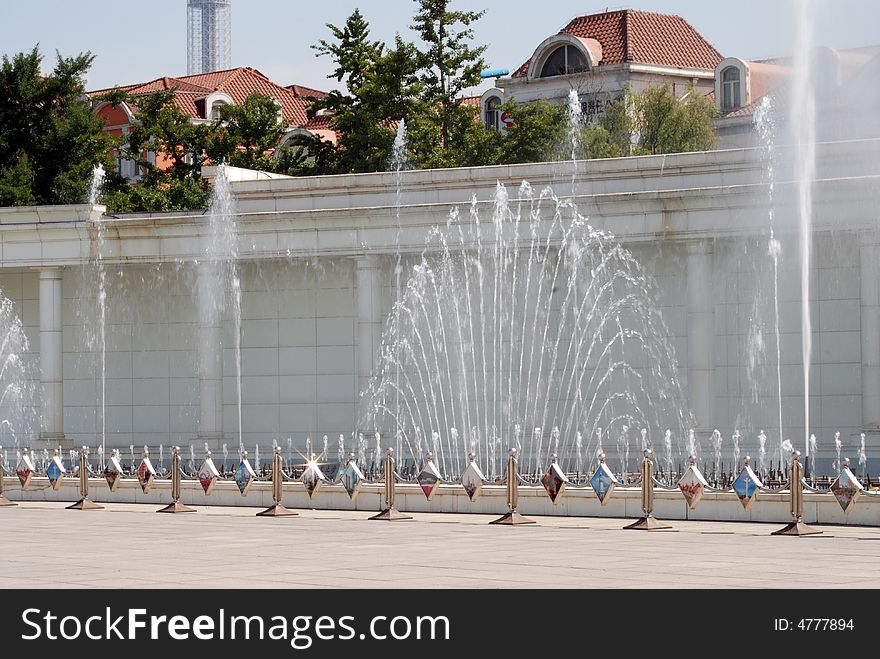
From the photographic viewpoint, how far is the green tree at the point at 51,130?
50.1 metres

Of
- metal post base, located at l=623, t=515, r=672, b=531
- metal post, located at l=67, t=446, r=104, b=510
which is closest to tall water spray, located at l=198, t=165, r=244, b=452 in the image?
metal post, located at l=67, t=446, r=104, b=510

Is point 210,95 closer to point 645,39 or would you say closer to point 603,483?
point 645,39

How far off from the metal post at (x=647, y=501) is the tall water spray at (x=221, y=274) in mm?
14920

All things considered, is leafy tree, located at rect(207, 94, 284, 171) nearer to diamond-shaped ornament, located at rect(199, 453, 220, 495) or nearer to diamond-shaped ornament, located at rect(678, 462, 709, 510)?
diamond-shaped ornament, located at rect(199, 453, 220, 495)

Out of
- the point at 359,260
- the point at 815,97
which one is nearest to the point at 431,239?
the point at 359,260

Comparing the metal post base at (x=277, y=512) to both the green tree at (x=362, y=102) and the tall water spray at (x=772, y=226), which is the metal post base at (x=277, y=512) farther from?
the green tree at (x=362, y=102)

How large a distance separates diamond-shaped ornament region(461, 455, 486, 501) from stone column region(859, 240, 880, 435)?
1011 centimetres

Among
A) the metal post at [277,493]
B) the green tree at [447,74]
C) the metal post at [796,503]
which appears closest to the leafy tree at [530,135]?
the green tree at [447,74]

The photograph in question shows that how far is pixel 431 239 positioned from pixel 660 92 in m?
27.4

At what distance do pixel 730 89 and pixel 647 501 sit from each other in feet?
162

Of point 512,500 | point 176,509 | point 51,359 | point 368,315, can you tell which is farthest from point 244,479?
point 51,359
